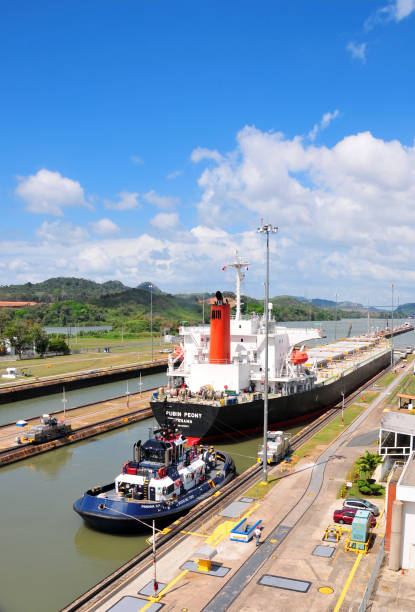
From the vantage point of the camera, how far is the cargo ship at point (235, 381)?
1300 inches

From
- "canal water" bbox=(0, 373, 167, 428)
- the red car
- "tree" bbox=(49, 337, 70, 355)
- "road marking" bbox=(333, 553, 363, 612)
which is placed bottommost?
"canal water" bbox=(0, 373, 167, 428)

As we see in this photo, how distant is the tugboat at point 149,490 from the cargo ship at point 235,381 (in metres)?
7.73

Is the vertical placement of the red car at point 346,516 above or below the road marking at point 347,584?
above

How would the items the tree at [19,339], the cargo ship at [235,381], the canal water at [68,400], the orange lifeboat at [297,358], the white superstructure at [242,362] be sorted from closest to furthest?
the cargo ship at [235,381] < the white superstructure at [242,362] < the orange lifeboat at [297,358] < the canal water at [68,400] < the tree at [19,339]

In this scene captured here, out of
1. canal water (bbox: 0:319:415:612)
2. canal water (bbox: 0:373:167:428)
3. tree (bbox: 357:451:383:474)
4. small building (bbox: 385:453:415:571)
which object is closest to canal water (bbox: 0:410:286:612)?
canal water (bbox: 0:319:415:612)

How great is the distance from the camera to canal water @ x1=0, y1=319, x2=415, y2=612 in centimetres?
1678

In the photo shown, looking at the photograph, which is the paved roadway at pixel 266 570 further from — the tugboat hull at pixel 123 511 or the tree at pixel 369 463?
the tree at pixel 369 463

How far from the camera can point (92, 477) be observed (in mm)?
28062

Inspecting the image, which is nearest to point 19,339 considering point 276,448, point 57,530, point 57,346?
point 57,346

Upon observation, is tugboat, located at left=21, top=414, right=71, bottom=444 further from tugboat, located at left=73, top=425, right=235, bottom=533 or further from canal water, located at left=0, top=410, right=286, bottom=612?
tugboat, located at left=73, top=425, right=235, bottom=533

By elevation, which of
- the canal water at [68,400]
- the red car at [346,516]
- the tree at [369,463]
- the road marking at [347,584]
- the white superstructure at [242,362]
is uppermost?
the white superstructure at [242,362]

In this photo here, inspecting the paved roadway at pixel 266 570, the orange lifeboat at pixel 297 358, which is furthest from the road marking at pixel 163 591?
the orange lifeboat at pixel 297 358

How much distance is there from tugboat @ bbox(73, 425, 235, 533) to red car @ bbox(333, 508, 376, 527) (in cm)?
617

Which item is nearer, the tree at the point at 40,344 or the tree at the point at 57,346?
the tree at the point at 40,344
